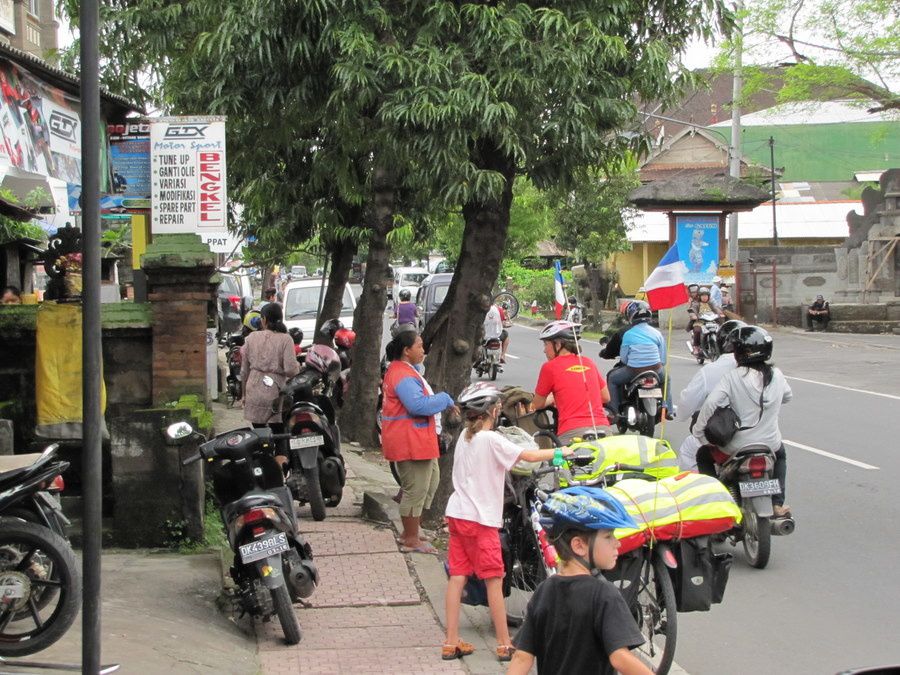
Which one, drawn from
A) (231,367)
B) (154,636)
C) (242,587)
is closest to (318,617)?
(242,587)

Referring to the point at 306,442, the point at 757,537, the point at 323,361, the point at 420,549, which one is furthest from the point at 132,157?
the point at 757,537

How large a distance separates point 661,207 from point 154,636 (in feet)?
98.0

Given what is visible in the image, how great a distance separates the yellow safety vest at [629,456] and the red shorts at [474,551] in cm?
54

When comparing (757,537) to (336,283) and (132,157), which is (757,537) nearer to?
(132,157)

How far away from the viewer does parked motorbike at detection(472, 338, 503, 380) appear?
2131cm

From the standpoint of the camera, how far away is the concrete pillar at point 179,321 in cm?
899

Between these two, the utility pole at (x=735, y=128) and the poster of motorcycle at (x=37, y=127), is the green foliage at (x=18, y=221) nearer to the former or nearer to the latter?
the poster of motorcycle at (x=37, y=127)

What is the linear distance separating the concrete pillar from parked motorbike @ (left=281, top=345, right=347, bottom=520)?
946 mm

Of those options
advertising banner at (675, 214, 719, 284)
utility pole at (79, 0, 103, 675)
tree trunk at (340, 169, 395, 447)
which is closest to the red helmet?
tree trunk at (340, 169, 395, 447)

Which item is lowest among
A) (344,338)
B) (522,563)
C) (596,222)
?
(522,563)

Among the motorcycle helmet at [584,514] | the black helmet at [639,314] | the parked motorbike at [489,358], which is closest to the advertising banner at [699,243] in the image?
the parked motorbike at [489,358]

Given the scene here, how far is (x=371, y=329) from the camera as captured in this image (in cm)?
1452

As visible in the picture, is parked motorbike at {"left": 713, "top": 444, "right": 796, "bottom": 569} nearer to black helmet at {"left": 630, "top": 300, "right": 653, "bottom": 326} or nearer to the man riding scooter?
the man riding scooter

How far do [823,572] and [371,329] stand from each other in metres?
7.42
